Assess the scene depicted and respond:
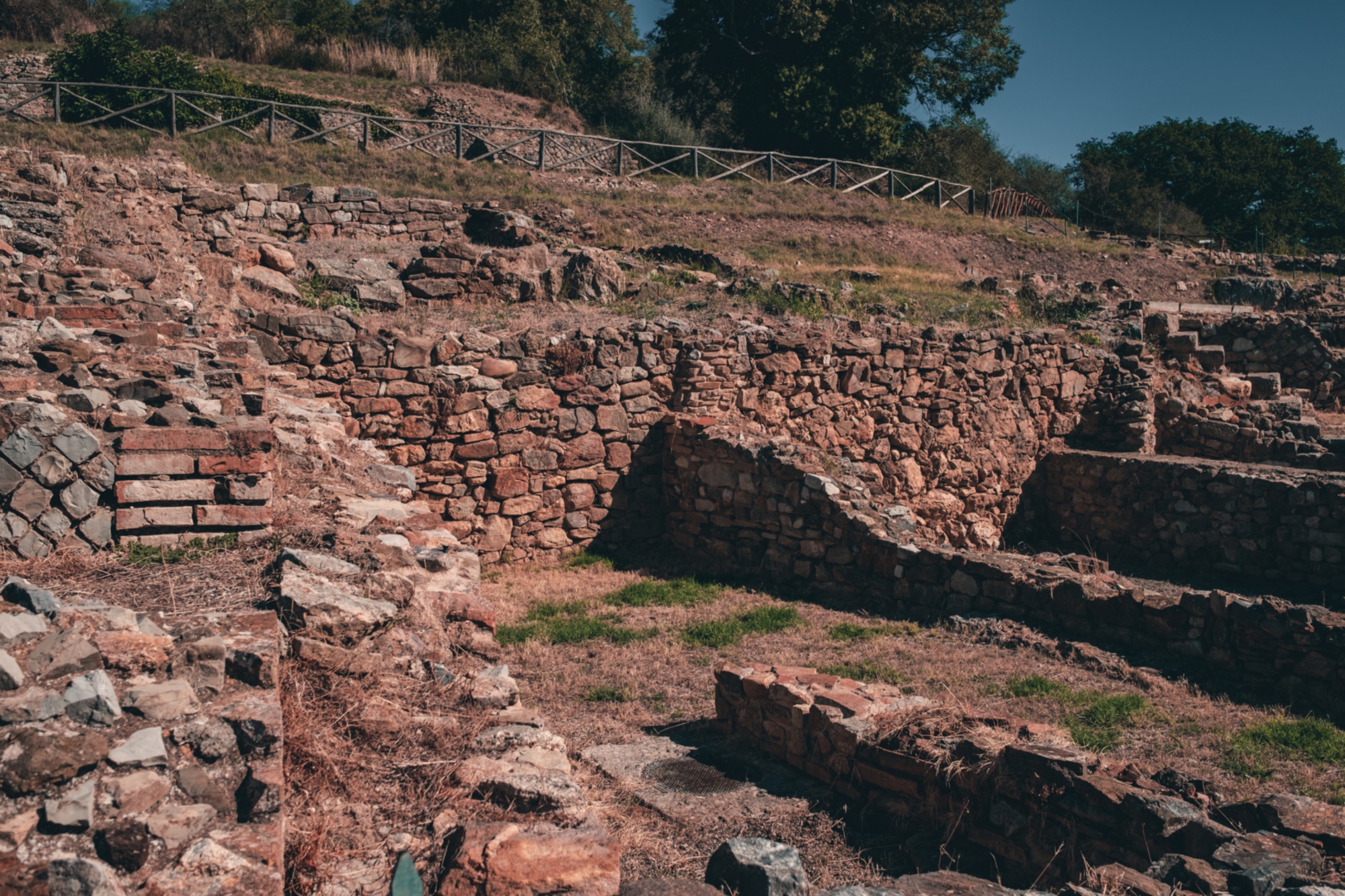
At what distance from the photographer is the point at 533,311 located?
35.3 ft

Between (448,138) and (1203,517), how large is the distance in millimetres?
18428

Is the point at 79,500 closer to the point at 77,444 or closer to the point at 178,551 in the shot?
the point at 77,444

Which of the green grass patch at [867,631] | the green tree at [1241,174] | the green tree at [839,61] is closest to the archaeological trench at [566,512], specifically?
the green grass patch at [867,631]

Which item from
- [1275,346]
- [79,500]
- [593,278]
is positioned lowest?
[79,500]

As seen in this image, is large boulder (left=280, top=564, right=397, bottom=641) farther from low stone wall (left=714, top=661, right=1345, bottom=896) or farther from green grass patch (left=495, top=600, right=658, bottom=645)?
green grass patch (left=495, top=600, right=658, bottom=645)

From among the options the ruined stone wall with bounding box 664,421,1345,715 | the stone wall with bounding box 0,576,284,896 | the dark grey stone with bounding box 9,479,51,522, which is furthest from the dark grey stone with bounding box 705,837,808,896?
the ruined stone wall with bounding box 664,421,1345,715

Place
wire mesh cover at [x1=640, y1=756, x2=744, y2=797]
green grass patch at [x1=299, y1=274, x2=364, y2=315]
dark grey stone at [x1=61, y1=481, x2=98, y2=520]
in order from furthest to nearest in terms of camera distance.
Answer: green grass patch at [x1=299, y1=274, x2=364, y2=315]
wire mesh cover at [x1=640, y1=756, x2=744, y2=797]
dark grey stone at [x1=61, y1=481, x2=98, y2=520]

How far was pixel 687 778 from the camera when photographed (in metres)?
4.91

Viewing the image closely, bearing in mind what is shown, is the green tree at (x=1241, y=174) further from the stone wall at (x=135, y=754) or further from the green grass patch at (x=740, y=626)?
the stone wall at (x=135, y=754)

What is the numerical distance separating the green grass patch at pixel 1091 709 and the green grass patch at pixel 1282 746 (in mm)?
545

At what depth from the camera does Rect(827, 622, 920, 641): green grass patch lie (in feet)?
24.2

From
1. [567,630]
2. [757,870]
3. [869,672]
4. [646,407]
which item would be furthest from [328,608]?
[646,407]

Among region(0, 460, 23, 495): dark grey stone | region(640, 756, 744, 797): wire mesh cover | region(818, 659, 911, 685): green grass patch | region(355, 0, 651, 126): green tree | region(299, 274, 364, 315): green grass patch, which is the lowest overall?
region(640, 756, 744, 797): wire mesh cover

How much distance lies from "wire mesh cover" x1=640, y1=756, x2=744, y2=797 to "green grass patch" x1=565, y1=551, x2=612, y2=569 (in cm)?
428
